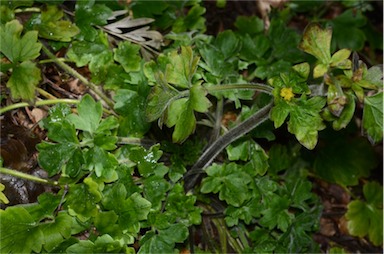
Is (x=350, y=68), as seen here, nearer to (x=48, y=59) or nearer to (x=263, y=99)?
(x=263, y=99)

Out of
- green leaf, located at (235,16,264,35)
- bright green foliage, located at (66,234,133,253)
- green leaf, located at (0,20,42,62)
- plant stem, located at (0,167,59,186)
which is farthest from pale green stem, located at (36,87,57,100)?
green leaf, located at (235,16,264,35)

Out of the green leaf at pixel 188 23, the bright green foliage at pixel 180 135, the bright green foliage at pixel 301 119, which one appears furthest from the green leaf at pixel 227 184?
the green leaf at pixel 188 23

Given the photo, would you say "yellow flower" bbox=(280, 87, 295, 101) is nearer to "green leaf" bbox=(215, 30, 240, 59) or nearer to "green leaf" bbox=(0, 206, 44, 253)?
"green leaf" bbox=(215, 30, 240, 59)

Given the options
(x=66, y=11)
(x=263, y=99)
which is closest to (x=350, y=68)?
(x=263, y=99)

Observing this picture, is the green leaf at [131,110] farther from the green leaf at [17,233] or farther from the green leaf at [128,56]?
the green leaf at [17,233]

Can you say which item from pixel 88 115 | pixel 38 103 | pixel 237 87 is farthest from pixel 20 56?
pixel 237 87

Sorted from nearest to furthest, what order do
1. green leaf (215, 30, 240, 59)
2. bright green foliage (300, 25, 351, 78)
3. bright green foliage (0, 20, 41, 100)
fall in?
Answer: bright green foliage (300, 25, 351, 78), bright green foliage (0, 20, 41, 100), green leaf (215, 30, 240, 59)

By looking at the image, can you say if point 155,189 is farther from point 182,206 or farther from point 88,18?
point 88,18
